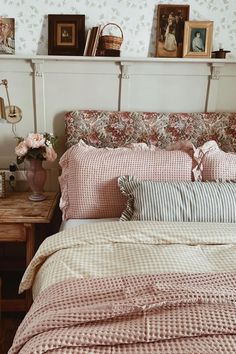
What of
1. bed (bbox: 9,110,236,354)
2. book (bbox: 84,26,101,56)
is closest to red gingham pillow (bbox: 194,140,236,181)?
bed (bbox: 9,110,236,354)

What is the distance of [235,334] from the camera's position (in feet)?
3.05

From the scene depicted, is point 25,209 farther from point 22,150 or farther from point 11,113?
point 11,113

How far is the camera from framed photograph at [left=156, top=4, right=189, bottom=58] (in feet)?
6.95

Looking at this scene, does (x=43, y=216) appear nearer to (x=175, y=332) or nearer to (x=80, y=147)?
(x=80, y=147)

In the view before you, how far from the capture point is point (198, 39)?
7.02ft

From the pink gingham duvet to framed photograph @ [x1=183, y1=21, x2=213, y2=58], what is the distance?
1.56 m

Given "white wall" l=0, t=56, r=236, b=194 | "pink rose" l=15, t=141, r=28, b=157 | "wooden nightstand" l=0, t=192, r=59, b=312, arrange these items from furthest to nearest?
"white wall" l=0, t=56, r=236, b=194 < "pink rose" l=15, t=141, r=28, b=157 < "wooden nightstand" l=0, t=192, r=59, b=312

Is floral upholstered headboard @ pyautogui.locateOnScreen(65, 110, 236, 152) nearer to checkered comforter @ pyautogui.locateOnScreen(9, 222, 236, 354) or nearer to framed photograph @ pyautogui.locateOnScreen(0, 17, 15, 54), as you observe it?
framed photograph @ pyautogui.locateOnScreen(0, 17, 15, 54)

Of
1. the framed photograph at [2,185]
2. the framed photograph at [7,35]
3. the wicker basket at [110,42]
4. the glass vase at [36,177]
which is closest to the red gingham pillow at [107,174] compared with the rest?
the glass vase at [36,177]

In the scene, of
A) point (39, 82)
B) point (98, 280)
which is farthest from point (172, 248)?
point (39, 82)

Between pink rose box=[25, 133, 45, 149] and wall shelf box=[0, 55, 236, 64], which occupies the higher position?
wall shelf box=[0, 55, 236, 64]

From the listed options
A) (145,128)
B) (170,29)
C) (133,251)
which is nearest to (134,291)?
(133,251)

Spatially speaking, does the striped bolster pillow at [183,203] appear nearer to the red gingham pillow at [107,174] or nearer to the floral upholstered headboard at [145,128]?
the red gingham pillow at [107,174]

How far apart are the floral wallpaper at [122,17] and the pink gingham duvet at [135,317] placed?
1.63 metres
